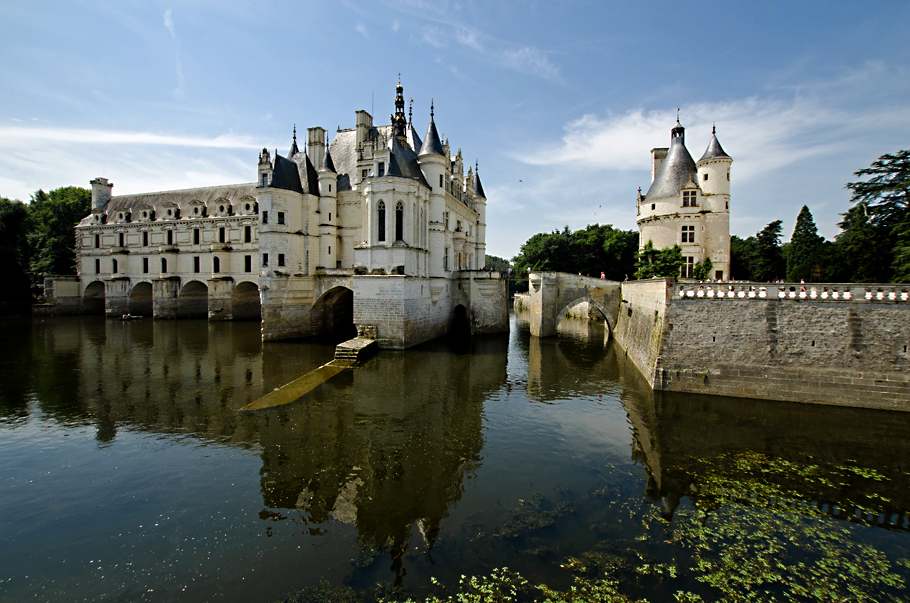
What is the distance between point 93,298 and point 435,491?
2255 inches

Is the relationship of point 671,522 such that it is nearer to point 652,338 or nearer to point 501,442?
point 501,442

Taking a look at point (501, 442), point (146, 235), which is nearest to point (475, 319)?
point (501, 442)

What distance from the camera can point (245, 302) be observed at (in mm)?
42406

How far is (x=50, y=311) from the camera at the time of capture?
44.9 meters

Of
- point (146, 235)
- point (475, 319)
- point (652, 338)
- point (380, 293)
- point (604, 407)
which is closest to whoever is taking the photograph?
point (604, 407)

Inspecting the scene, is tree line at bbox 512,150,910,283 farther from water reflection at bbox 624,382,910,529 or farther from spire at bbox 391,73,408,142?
spire at bbox 391,73,408,142

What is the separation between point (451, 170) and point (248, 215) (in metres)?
21.6

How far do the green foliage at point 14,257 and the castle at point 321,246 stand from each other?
20.8 ft

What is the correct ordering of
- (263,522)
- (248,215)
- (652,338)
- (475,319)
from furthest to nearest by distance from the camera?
(248,215), (475,319), (652,338), (263,522)

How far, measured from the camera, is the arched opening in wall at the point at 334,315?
31562 millimetres

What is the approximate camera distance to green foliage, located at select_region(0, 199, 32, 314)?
4559 cm

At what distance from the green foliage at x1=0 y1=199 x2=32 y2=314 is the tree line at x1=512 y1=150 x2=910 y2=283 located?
63776 mm

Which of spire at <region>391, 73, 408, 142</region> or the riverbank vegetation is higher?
spire at <region>391, 73, 408, 142</region>

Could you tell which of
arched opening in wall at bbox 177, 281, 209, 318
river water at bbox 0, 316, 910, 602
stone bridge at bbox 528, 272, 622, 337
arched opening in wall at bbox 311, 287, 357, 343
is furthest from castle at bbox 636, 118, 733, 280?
arched opening in wall at bbox 177, 281, 209, 318
